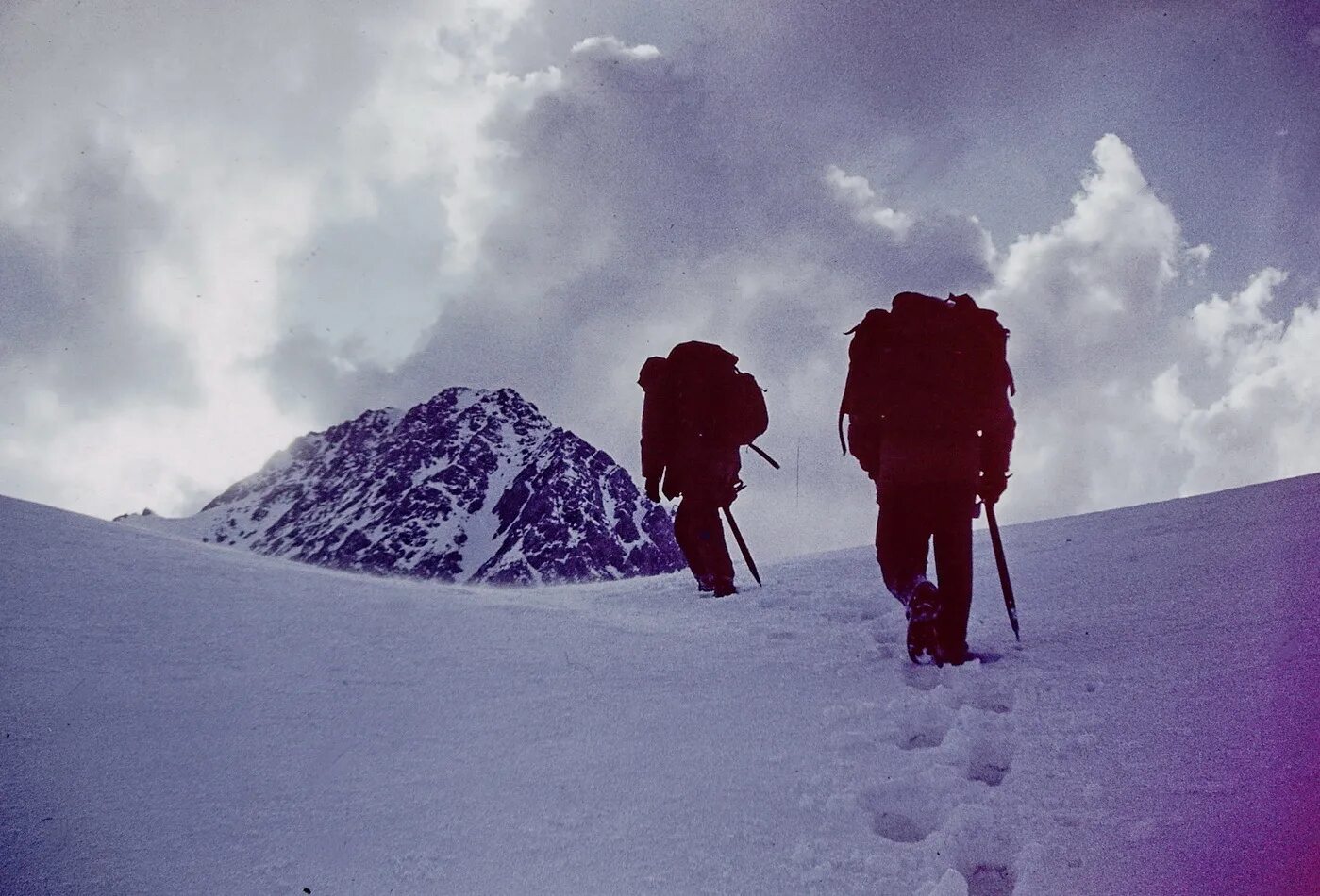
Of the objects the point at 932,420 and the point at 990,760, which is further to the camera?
the point at 932,420

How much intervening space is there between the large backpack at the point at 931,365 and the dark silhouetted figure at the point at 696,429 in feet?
12.6

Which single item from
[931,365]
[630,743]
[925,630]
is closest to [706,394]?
[931,365]

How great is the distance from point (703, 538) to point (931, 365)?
4108mm

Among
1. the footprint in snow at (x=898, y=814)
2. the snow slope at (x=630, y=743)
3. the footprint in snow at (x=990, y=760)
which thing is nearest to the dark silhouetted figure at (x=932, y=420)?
the snow slope at (x=630, y=743)

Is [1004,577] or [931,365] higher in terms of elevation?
[931,365]

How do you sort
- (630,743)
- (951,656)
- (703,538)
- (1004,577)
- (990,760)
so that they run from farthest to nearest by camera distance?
(703,538) → (1004,577) → (951,656) → (630,743) → (990,760)

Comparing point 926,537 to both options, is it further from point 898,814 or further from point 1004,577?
point 898,814

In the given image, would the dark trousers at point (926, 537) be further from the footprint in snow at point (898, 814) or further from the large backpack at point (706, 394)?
the large backpack at point (706, 394)

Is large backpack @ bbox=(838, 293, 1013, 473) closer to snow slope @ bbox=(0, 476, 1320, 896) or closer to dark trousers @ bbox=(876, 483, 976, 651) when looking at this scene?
dark trousers @ bbox=(876, 483, 976, 651)

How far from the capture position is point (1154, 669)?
368 cm

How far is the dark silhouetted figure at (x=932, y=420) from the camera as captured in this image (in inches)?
192

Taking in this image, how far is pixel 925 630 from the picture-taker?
435cm

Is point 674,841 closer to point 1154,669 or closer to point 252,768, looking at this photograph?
point 252,768

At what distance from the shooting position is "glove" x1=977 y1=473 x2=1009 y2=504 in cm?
508
